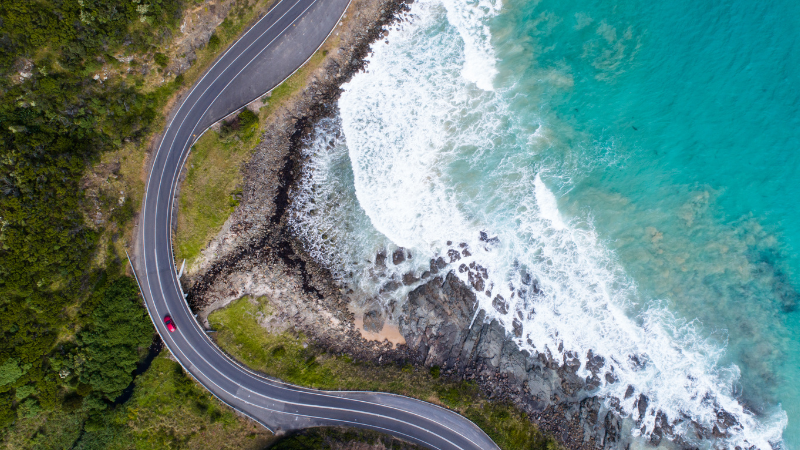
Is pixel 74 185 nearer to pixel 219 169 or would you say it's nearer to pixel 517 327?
pixel 219 169

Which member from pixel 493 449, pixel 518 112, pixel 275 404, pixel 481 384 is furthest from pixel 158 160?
pixel 493 449

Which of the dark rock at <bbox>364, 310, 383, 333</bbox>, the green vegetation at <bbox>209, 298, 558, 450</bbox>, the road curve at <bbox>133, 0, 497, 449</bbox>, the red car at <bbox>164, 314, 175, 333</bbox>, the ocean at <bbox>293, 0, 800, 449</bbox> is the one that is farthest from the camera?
the dark rock at <bbox>364, 310, 383, 333</bbox>

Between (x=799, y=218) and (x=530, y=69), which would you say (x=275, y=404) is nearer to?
(x=530, y=69)

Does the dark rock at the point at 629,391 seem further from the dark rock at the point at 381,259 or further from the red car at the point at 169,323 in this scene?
→ the red car at the point at 169,323

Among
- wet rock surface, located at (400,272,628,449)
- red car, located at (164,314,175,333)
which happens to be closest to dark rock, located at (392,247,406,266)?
wet rock surface, located at (400,272,628,449)

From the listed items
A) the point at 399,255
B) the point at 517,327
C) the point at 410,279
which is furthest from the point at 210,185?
the point at 517,327

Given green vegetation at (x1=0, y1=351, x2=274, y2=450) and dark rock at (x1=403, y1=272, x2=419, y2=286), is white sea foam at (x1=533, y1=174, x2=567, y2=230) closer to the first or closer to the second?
dark rock at (x1=403, y1=272, x2=419, y2=286)
